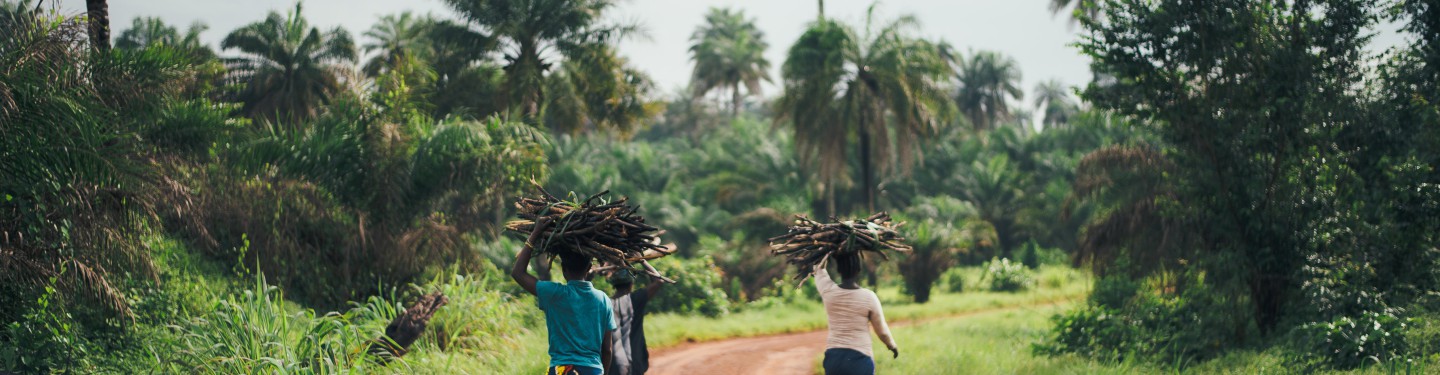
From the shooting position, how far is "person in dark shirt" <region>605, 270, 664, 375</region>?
22.5 feet

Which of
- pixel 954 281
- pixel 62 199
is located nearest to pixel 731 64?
pixel 954 281

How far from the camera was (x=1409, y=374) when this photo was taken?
884 centimetres

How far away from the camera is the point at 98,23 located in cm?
1050

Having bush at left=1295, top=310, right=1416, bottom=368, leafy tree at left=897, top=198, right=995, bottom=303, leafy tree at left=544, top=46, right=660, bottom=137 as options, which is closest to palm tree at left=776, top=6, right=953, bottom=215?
leafy tree at left=897, top=198, right=995, bottom=303

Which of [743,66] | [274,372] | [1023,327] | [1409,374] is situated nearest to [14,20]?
[274,372]

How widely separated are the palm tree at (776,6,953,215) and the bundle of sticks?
2155 centimetres

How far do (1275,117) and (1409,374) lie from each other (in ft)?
14.0

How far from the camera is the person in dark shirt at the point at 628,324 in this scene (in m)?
6.84

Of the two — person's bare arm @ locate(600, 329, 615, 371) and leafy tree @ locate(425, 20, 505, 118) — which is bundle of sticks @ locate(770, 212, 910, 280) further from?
leafy tree @ locate(425, 20, 505, 118)

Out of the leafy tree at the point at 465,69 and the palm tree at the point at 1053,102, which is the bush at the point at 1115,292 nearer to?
the leafy tree at the point at 465,69

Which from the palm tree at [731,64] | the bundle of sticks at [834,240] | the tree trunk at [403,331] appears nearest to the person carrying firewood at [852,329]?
the bundle of sticks at [834,240]

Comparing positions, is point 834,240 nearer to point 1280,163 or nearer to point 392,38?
point 1280,163

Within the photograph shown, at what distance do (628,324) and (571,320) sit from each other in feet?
6.61

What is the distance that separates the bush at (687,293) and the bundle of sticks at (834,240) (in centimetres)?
1217
